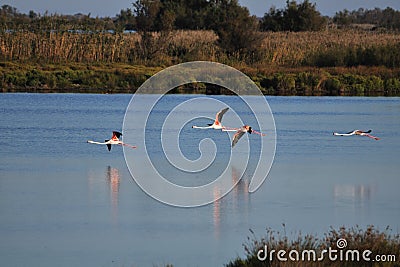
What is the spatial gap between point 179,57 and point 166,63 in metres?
1.62

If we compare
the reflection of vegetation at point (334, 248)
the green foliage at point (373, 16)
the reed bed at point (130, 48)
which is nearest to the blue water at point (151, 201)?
the reflection of vegetation at point (334, 248)

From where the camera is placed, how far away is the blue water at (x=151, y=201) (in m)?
9.21

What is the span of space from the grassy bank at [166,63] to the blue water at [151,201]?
9.44 metres

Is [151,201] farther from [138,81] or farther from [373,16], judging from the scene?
[373,16]

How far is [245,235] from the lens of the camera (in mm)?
9812

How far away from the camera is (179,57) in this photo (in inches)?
1346

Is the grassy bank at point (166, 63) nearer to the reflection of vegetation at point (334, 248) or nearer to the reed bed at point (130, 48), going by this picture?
the reed bed at point (130, 48)

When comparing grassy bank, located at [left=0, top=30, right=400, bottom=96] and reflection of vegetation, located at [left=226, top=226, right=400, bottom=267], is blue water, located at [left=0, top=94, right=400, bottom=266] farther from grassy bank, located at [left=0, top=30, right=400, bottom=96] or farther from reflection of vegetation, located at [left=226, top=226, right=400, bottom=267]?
grassy bank, located at [left=0, top=30, right=400, bottom=96]

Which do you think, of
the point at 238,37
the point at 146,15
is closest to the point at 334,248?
the point at 238,37

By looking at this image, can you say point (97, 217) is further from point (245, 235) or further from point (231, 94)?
point (231, 94)

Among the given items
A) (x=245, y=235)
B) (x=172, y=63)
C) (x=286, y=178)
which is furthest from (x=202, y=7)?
(x=245, y=235)

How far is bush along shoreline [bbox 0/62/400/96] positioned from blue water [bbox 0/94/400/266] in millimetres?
9173

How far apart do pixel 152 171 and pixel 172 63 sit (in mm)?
19164

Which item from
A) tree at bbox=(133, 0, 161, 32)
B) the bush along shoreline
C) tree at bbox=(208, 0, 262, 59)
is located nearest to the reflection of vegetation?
the bush along shoreline
